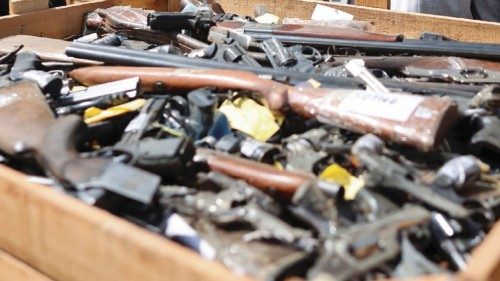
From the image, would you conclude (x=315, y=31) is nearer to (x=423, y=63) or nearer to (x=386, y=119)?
(x=423, y=63)

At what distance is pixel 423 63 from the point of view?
1.79 metres

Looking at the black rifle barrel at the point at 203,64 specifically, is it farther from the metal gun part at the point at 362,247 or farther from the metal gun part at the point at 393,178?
the metal gun part at the point at 362,247

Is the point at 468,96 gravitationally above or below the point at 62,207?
below

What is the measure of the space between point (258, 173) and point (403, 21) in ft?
4.59

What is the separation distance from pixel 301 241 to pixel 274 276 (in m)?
0.09

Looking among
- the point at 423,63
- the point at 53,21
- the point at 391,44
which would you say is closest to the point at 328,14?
the point at 391,44

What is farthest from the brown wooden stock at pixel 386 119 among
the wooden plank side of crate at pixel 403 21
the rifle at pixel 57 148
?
the wooden plank side of crate at pixel 403 21

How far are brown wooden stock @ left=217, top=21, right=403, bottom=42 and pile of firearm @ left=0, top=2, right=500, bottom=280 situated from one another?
0.16 meters

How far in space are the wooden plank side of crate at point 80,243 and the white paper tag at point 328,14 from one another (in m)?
1.50

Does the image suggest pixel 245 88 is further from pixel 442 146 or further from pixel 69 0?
pixel 69 0

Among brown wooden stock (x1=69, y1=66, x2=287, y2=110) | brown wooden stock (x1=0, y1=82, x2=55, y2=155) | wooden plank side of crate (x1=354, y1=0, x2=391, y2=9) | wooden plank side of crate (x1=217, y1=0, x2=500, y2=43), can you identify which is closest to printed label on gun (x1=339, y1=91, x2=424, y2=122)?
brown wooden stock (x1=69, y1=66, x2=287, y2=110)

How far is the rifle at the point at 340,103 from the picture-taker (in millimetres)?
1180

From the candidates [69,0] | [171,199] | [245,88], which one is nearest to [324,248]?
[171,199]

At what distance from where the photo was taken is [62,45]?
1.93m
